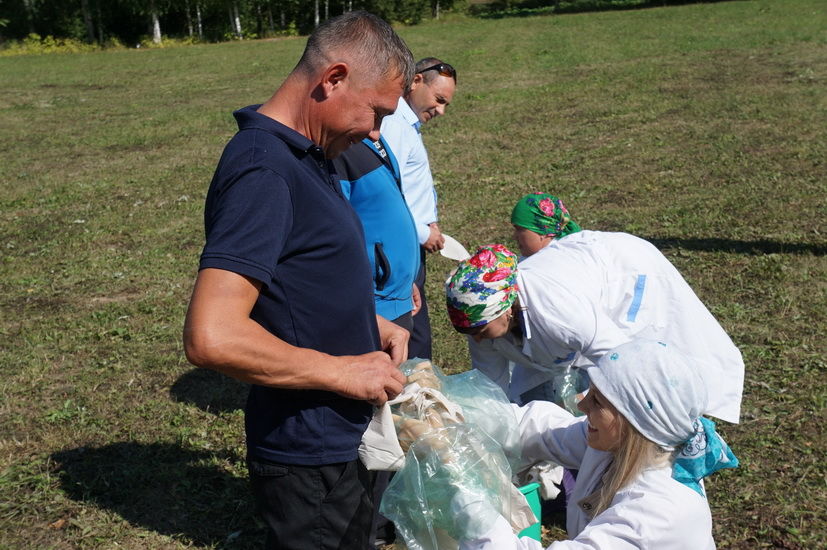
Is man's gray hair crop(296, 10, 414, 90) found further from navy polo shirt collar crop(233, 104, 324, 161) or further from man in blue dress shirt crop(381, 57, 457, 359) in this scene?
man in blue dress shirt crop(381, 57, 457, 359)

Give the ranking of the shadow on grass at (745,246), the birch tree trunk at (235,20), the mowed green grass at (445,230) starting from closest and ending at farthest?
the mowed green grass at (445,230) < the shadow on grass at (745,246) < the birch tree trunk at (235,20)

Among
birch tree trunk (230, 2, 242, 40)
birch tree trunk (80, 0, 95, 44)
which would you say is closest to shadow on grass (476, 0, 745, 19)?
birch tree trunk (230, 2, 242, 40)

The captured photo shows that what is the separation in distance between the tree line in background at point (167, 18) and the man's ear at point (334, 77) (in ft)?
120

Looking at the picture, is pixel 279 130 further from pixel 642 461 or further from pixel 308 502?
pixel 642 461

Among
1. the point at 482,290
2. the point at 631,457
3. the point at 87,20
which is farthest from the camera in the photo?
the point at 87,20

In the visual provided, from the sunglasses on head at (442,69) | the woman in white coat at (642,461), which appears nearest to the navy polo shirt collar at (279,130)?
the woman in white coat at (642,461)

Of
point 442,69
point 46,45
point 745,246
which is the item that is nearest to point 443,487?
point 442,69

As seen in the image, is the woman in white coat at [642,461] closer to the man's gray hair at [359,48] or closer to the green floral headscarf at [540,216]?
the man's gray hair at [359,48]

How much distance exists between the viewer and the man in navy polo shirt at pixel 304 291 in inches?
75.8

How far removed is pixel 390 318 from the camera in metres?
3.66

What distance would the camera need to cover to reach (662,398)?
2.38 metres

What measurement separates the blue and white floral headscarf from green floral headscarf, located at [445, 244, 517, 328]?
626mm

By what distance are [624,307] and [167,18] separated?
4392cm

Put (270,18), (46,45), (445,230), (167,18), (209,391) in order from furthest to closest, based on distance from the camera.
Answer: (270,18)
(167,18)
(46,45)
(445,230)
(209,391)
